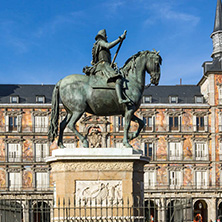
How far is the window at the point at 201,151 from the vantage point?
2299 inches

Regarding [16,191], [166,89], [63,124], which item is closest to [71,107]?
[63,124]

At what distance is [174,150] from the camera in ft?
193

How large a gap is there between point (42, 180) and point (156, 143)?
1272cm

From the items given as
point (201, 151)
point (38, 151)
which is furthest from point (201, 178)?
point (38, 151)

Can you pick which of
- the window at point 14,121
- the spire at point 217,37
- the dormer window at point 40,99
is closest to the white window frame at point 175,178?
the spire at point 217,37

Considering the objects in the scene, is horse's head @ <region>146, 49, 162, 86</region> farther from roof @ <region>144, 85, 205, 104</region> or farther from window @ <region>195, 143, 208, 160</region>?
roof @ <region>144, 85, 205, 104</region>

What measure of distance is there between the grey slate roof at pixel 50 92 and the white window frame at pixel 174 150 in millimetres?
4844

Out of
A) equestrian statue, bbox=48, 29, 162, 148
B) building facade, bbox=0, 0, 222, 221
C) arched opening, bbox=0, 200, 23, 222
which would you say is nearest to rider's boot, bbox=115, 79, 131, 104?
equestrian statue, bbox=48, 29, 162, 148

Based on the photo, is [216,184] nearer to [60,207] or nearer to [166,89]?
[166,89]

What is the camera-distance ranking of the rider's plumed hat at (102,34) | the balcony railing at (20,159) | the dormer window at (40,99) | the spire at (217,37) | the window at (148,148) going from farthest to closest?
the spire at (217,37), the dormer window at (40,99), the window at (148,148), the balcony railing at (20,159), the rider's plumed hat at (102,34)

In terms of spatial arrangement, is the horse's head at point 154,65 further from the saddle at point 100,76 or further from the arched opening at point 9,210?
the arched opening at point 9,210

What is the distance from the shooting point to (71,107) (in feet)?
42.8

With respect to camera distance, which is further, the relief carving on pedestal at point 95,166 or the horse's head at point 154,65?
the horse's head at point 154,65

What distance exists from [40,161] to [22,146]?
8.15ft
